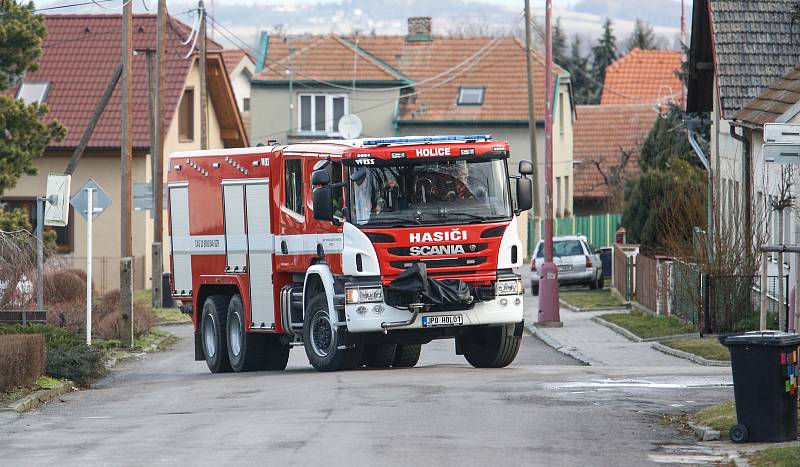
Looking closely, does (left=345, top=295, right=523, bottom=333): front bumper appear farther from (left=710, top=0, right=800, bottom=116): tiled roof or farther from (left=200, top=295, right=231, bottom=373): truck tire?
(left=710, top=0, right=800, bottom=116): tiled roof

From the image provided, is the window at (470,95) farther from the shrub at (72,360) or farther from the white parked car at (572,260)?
the shrub at (72,360)

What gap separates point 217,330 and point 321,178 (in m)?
4.57

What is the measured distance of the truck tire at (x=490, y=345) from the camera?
2008 centimetres

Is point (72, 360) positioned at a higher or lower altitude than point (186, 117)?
lower

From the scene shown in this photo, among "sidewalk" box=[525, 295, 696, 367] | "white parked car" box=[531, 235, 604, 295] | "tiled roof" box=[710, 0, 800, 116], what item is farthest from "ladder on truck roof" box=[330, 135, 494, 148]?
"white parked car" box=[531, 235, 604, 295]

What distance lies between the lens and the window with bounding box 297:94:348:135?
62.9 meters

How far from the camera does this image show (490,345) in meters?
20.5

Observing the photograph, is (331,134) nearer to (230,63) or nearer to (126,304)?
(230,63)

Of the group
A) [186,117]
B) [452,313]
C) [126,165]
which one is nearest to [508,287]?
[452,313]

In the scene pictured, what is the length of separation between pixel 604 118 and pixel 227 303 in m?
53.5

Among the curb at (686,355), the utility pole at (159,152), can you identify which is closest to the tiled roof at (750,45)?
the curb at (686,355)

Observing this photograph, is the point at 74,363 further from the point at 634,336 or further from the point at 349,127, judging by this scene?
the point at 349,127

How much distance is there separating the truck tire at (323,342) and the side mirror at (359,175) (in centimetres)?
165

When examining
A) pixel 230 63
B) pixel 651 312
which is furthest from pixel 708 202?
pixel 230 63
